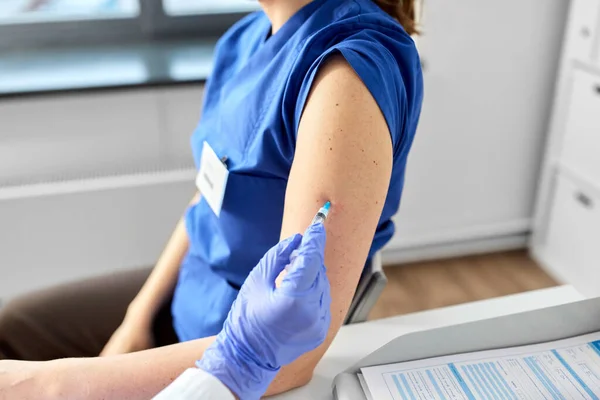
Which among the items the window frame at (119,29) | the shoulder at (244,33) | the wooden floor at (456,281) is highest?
the shoulder at (244,33)

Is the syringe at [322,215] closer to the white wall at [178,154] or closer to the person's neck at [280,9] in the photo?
the person's neck at [280,9]

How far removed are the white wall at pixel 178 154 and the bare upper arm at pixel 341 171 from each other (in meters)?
1.13

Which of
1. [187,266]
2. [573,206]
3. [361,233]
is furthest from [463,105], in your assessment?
[361,233]

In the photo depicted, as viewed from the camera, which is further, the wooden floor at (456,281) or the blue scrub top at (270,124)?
the wooden floor at (456,281)

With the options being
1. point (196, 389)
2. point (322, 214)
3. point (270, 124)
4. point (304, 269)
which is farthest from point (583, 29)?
point (196, 389)

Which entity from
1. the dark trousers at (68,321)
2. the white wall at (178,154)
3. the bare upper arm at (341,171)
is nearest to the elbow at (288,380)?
the bare upper arm at (341,171)

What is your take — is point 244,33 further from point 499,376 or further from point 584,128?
point 584,128

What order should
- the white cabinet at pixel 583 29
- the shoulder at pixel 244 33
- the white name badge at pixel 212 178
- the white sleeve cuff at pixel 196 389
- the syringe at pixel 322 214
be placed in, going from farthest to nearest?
the white cabinet at pixel 583 29 < the shoulder at pixel 244 33 < the white name badge at pixel 212 178 < the syringe at pixel 322 214 < the white sleeve cuff at pixel 196 389

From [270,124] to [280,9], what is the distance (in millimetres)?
228

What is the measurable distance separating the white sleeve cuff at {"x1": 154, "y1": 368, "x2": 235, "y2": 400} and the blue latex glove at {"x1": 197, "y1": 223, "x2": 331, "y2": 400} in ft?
0.04

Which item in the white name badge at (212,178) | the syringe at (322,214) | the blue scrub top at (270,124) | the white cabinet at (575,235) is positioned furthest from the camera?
the white cabinet at (575,235)

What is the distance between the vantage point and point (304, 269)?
558mm

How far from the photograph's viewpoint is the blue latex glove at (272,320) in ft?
1.83

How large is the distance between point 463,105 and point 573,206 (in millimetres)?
545
